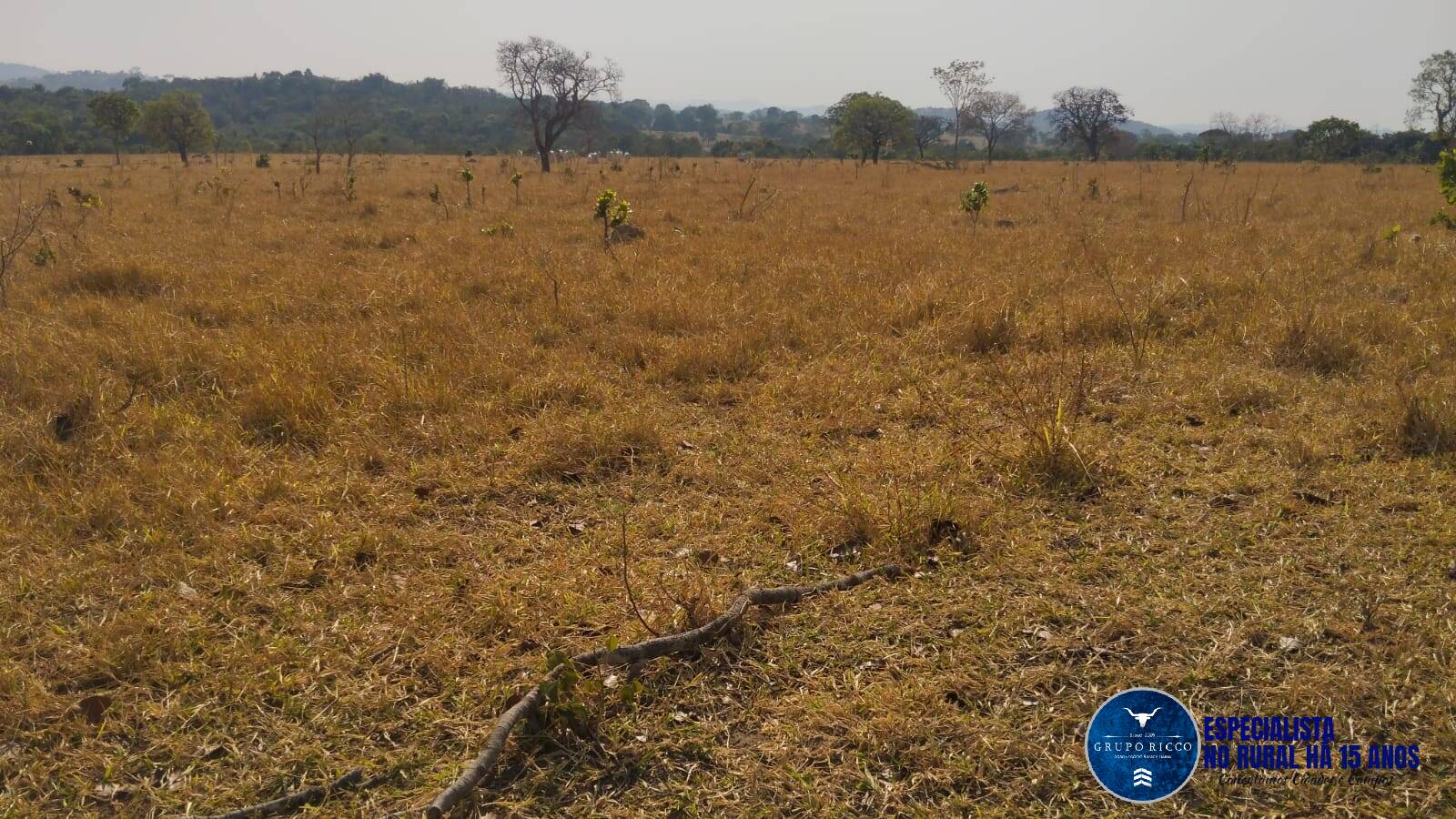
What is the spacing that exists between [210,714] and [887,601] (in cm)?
227

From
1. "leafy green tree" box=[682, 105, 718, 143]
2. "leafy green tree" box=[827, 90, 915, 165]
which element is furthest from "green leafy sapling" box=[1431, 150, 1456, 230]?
"leafy green tree" box=[682, 105, 718, 143]

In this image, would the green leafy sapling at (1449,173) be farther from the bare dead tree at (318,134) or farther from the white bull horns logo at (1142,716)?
the bare dead tree at (318,134)

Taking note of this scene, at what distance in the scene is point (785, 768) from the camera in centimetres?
215

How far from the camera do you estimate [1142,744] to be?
2.15 metres

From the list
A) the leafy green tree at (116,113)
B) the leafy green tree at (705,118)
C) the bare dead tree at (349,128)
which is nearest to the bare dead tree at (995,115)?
the bare dead tree at (349,128)

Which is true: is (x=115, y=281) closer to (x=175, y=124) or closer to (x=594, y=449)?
(x=594, y=449)

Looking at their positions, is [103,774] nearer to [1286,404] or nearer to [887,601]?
[887,601]

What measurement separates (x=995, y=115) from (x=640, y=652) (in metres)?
53.1

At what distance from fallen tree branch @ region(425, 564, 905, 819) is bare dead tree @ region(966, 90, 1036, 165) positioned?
48.8 m

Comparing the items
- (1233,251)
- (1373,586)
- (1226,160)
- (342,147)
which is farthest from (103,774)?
(342,147)

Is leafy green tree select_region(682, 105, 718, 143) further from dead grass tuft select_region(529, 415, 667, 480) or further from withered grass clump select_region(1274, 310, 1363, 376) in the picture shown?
dead grass tuft select_region(529, 415, 667, 480)

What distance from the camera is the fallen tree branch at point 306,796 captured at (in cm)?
201

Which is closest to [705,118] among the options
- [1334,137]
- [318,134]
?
[1334,137]

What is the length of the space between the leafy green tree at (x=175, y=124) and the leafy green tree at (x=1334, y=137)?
168 ft
